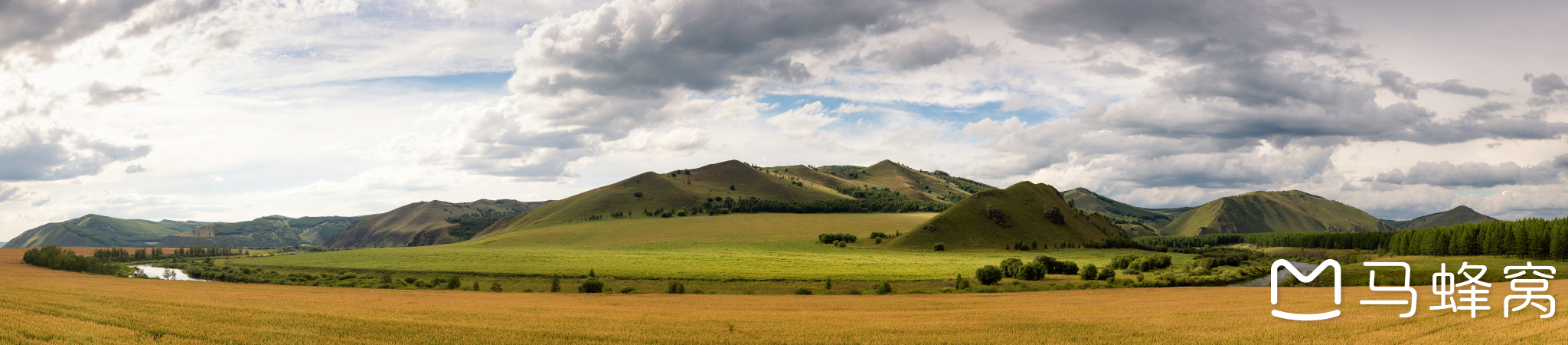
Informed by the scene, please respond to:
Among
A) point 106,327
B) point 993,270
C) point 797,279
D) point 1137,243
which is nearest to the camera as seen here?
point 106,327

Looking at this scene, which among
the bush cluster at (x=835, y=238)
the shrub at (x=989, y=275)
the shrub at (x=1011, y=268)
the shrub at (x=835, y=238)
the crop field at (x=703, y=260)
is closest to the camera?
the shrub at (x=989, y=275)

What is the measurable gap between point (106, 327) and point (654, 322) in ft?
68.2

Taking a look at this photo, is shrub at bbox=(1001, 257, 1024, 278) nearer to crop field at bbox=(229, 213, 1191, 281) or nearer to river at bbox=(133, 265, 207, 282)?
crop field at bbox=(229, 213, 1191, 281)

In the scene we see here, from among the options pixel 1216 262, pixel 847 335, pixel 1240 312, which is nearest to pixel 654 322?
pixel 847 335

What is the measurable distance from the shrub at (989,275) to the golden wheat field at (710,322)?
3518 centimetres

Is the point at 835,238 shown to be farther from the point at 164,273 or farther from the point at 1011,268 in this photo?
the point at 164,273

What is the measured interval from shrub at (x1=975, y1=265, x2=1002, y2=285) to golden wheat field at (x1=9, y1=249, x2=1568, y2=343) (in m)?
35.2

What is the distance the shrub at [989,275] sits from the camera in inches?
3194

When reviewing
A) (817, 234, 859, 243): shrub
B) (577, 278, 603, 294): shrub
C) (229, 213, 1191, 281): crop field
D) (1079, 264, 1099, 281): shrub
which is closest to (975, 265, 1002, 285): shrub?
(229, 213, 1191, 281): crop field

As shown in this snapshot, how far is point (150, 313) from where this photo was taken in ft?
106

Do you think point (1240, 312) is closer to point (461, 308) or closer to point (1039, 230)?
point (461, 308)

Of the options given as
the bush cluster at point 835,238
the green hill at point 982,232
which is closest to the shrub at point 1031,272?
the green hill at point 982,232

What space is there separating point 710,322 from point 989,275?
56556mm

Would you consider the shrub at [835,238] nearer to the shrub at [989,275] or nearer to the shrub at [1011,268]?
the shrub at [1011,268]
